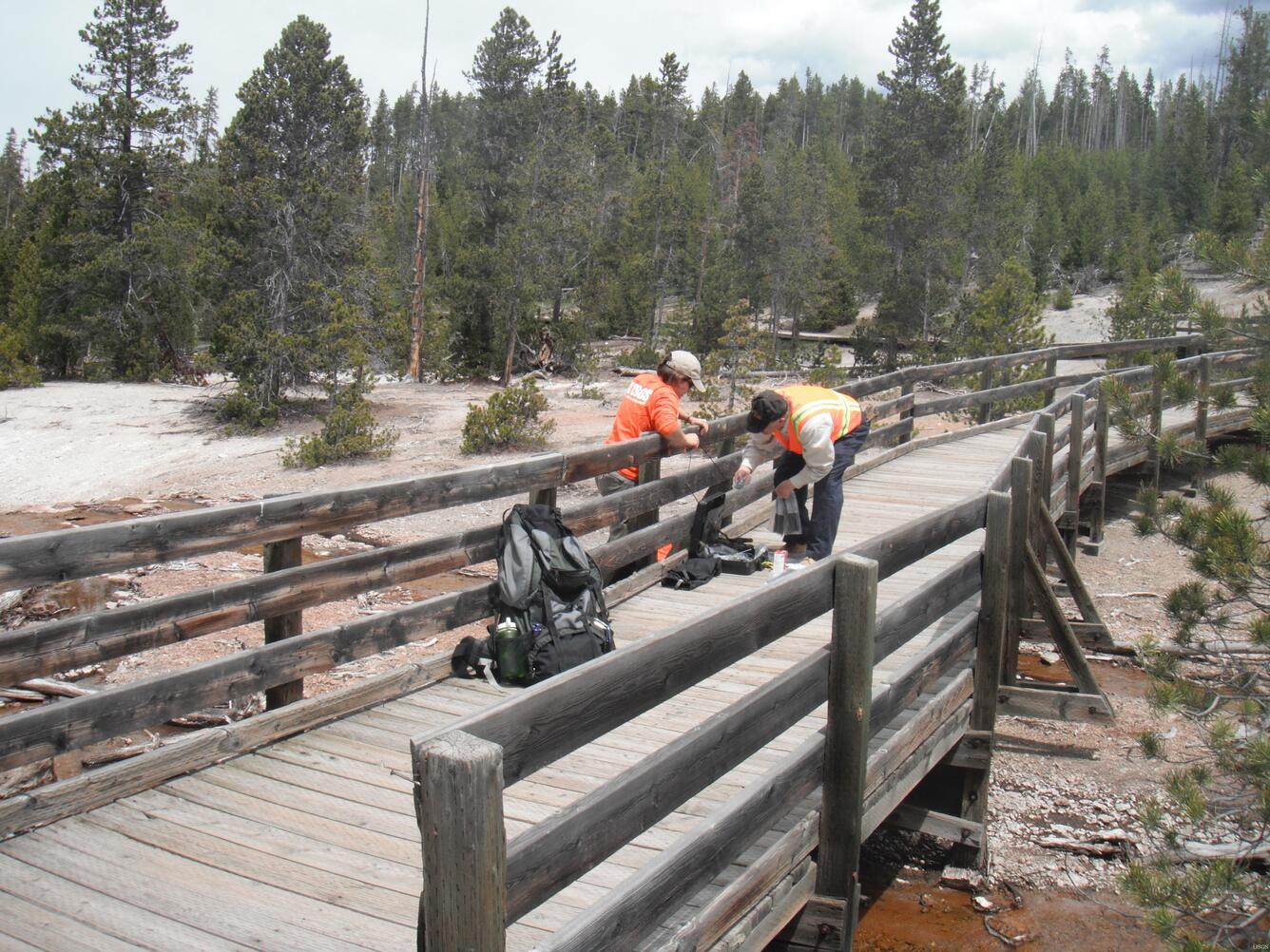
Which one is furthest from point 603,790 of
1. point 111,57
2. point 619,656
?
point 111,57

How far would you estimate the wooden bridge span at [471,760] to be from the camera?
87.4 inches

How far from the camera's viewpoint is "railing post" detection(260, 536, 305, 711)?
175 inches

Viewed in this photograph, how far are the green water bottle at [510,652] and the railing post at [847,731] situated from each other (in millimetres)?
1597

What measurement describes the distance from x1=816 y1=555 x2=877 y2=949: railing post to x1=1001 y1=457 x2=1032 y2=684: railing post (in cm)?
245

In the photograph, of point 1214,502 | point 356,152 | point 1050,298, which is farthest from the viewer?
point 1050,298

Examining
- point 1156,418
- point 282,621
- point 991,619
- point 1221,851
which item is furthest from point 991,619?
point 1156,418

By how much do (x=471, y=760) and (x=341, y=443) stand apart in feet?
65.6

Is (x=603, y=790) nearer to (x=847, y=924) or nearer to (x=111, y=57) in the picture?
(x=847, y=924)

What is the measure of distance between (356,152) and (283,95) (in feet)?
6.92

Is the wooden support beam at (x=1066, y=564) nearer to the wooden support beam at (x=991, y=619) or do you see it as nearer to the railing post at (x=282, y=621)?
the wooden support beam at (x=991, y=619)

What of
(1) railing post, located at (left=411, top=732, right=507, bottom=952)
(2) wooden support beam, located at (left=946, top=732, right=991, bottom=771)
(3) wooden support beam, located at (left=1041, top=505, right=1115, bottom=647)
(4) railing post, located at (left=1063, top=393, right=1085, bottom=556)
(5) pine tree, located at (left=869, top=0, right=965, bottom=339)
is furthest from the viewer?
(5) pine tree, located at (left=869, top=0, right=965, bottom=339)

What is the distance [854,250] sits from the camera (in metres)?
50.7

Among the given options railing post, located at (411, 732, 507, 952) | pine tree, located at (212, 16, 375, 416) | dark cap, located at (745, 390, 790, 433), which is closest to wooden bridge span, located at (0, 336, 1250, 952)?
railing post, located at (411, 732, 507, 952)

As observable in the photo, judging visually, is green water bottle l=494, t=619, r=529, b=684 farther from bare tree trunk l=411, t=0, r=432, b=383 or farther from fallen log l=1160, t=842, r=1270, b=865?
bare tree trunk l=411, t=0, r=432, b=383
